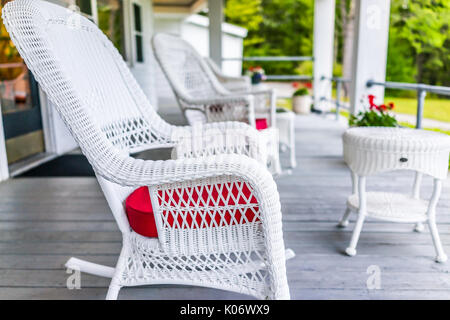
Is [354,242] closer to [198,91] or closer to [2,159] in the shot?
[198,91]

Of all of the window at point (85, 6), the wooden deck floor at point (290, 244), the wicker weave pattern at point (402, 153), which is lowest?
the wooden deck floor at point (290, 244)

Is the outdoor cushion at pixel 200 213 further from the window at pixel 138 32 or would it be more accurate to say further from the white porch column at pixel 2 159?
the window at pixel 138 32

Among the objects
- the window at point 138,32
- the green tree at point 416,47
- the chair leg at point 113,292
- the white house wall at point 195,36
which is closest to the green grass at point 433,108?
the green tree at point 416,47

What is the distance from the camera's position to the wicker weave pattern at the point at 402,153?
179 centimetres

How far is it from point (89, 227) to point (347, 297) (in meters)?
1.44

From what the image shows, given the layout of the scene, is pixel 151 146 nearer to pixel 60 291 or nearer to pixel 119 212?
pixel 119 212

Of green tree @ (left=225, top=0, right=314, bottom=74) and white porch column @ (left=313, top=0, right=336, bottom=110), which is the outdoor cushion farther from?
green tree @ (left=225, top=0, right=314, bottom=74)

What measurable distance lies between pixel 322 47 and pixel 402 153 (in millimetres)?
6514

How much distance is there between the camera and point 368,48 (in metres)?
4.07

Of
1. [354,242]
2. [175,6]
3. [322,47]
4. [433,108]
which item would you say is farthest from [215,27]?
[433,108]

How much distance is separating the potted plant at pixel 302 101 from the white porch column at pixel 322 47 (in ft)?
0.69
